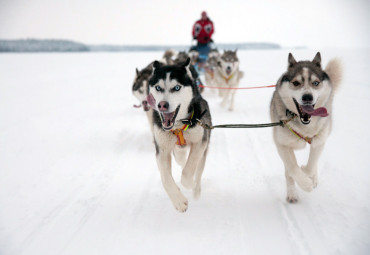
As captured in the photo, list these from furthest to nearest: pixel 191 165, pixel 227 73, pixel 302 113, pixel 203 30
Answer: pixel 203 30, pixel 227 73, pixel 191 165, pixel 302 113

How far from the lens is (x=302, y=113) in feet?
6.11

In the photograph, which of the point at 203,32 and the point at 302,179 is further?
the point at 203,32

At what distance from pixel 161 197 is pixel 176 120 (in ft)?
2.51

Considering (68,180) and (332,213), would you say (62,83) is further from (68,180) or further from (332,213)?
(332,213)

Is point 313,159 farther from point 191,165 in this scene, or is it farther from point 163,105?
point 163,105

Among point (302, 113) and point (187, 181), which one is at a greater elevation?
point (302, 113)

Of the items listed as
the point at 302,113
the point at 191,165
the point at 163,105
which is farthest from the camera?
the point at 191,165

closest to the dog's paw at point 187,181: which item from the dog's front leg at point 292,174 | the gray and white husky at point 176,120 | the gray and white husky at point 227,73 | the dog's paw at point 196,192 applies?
the gray and white husky at point 176,120

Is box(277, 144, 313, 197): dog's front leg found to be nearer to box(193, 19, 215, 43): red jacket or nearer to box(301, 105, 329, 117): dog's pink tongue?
box(301, 105, 329, 117): dog's pink tongue

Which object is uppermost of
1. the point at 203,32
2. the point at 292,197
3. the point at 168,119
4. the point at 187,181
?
the point at 203,32

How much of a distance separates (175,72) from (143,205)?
1102mm

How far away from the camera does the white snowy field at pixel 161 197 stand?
170cm

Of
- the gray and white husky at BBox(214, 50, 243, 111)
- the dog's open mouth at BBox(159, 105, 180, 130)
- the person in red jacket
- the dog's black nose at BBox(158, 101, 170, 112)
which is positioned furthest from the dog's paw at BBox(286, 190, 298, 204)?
the person in red jacket

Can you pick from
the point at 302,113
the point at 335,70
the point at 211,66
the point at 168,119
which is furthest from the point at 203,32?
the point at 168,119
